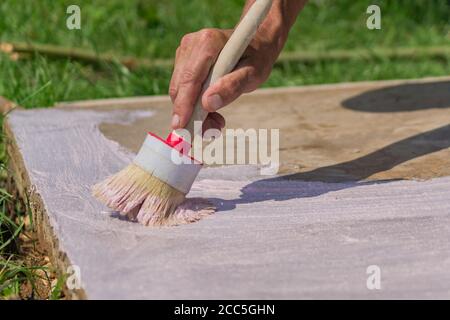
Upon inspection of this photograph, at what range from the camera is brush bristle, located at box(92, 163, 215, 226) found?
190 cm

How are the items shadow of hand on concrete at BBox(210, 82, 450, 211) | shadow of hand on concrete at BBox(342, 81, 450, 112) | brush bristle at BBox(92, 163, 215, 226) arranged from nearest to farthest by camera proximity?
1. brush bristle at BBox(92, 163, 215, 226)
2. shadow of hand on concrete at BBox(210, 82, 450, 211)
3. shadow of hand on concrete at BBox(342, 81, 450, 112)

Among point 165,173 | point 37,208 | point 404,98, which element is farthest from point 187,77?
point 404,98

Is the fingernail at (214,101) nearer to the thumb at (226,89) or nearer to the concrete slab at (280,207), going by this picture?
the thumb at (226,89)

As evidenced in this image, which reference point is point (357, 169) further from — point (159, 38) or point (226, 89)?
point (159, 38)

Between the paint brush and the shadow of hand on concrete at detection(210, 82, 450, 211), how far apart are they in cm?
16

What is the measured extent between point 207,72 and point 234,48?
8 centimetres

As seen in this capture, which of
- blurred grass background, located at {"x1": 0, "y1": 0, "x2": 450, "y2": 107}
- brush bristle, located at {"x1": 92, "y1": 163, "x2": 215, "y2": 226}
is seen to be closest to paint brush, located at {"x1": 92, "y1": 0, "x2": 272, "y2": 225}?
brush bristle, located at {"x1": 92, "y1": 163, "x2": 215, "y2": 226}

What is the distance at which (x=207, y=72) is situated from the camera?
196 centimetres

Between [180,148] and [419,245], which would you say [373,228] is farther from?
[180,148]

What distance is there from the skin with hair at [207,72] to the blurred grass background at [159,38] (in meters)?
1.00

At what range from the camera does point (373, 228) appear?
1893 millimetres

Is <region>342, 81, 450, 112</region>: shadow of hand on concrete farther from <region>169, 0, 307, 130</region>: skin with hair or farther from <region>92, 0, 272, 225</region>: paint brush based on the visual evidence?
<region>92, 0, 272, 225</region>: paint brush

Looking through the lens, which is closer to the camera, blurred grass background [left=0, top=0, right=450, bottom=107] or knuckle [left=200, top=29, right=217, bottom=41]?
knuckle [left=200, top=29, right=217, bottom=41]
